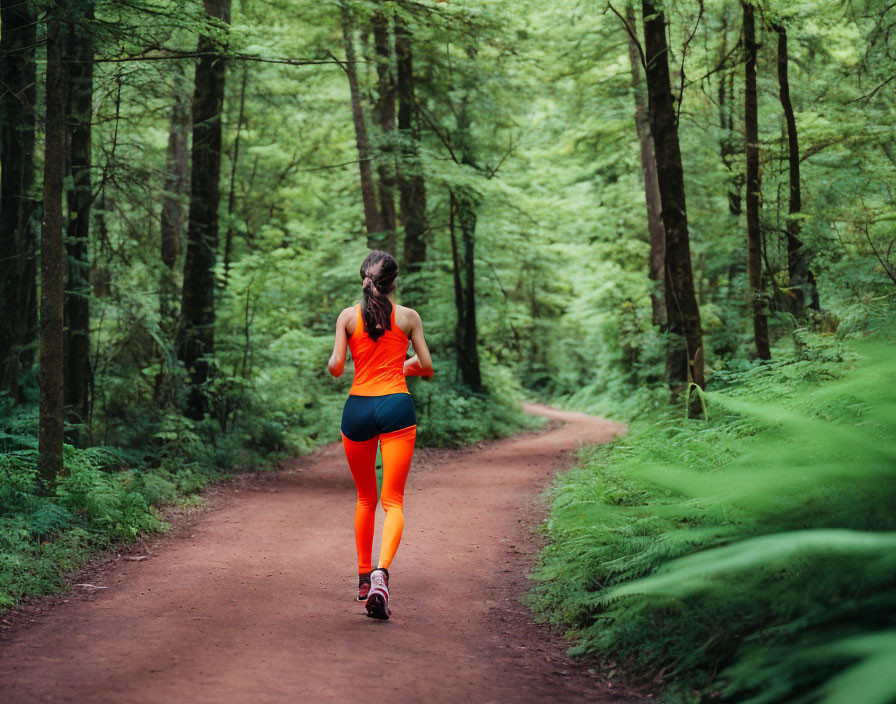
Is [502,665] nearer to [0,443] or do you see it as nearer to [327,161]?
[0,443]

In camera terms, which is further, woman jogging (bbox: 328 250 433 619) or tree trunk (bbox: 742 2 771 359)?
tree trunk (bbox: 742 2 771 359)

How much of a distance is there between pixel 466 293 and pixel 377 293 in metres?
14.3

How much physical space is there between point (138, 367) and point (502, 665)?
9.34 metres

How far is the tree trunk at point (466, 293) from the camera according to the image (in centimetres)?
1852

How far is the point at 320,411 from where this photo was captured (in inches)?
680

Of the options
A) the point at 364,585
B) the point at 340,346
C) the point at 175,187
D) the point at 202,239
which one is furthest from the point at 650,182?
the point at 364,585

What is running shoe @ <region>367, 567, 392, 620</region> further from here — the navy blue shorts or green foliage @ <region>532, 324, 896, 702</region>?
green foliage @ <region>532, 324, 896, 702</region>

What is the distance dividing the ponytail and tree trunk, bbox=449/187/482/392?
13.1 meters

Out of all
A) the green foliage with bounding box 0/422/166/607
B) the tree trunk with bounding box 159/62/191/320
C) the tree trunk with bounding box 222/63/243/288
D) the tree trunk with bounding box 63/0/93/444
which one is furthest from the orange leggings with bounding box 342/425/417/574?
the tree trunk with bounding box 159/62/191/320

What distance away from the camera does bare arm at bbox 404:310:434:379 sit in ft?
16.6

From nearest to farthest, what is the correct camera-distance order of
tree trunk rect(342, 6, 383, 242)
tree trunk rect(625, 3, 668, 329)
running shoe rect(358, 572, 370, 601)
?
running shoe rect(358, 572, 370, 601) < tree trunk rect(342, 6, 383, 242) < tree trunk rect(625, 3, 668, 329)

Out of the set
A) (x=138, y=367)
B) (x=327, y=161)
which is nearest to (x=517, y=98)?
(x=327, y=161)

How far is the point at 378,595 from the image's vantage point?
185 inches

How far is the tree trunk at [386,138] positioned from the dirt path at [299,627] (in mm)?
8817
